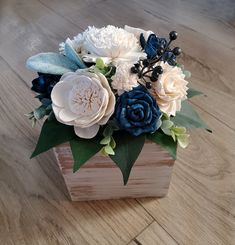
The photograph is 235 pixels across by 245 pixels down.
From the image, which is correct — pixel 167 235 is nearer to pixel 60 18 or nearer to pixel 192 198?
pixel 192 198

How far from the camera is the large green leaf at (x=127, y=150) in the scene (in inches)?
16.0

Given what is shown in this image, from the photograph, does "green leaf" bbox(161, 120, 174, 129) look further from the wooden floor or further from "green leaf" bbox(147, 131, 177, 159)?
the wooden floor

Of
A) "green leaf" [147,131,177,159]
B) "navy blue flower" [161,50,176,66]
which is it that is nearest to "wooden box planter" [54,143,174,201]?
"green leaf" [147,131,177,159]

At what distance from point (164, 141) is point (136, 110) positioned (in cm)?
8

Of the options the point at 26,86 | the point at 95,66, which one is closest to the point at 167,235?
the point at 95,66

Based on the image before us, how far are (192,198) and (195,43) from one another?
0.49 m

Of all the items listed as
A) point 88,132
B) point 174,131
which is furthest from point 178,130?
point 88,132

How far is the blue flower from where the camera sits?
38cm

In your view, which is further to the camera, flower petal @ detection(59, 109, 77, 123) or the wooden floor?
the wooden floor

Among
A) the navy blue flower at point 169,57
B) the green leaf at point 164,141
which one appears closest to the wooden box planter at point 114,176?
the green leaf at point 164,141

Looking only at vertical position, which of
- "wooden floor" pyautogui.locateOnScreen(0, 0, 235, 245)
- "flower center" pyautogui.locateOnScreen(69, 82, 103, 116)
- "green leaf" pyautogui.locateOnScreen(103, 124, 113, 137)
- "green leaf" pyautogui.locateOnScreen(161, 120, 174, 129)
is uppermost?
"flower center" pyautogui.locateOnScreen(69, 82, 103, 116)

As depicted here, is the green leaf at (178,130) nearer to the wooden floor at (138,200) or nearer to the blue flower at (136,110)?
the blue flower at (136,110)

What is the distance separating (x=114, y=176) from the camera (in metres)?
0.49

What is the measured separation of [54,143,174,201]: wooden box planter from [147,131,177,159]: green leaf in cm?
1
